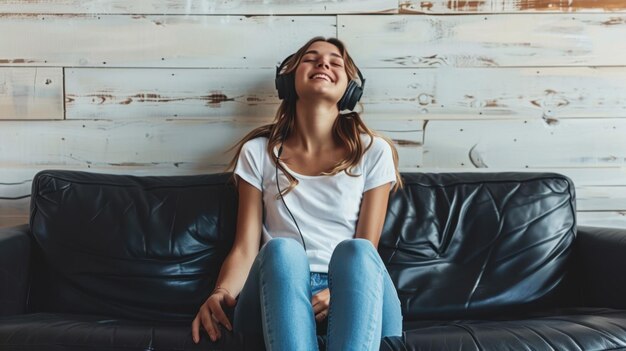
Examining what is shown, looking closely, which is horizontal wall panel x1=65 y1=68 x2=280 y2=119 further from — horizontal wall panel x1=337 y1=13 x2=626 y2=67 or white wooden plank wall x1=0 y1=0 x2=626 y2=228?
horizontal wall panel x1=337 y1=13 x2=626 y2=67

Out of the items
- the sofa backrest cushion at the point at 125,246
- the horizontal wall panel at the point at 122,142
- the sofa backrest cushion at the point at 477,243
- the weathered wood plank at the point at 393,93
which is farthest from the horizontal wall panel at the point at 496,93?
the sofa backrest cushion at the point at 125,246

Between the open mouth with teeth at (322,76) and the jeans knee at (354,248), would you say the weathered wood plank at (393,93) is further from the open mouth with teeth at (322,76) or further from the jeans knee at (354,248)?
the jeans knee at (354,248)

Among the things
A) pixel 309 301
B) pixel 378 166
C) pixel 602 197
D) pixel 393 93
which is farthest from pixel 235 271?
pixel 602 197

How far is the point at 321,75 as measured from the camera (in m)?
1.71

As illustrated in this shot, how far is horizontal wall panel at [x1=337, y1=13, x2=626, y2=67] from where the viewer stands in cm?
206

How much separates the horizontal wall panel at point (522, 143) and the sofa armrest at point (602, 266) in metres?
0.35

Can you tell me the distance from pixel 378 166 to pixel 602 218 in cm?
94

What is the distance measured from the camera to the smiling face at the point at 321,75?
5.61 feet

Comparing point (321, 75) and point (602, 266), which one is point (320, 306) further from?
point (602, 266)

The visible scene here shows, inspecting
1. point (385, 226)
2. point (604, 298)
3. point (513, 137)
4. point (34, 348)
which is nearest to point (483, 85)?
point (513, 137)

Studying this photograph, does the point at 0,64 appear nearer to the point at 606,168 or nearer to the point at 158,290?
the point at 158,290

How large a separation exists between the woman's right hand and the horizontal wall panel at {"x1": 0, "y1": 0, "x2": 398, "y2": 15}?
1008mm

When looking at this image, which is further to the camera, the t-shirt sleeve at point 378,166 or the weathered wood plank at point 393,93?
the weathered wood plank at point 393,93

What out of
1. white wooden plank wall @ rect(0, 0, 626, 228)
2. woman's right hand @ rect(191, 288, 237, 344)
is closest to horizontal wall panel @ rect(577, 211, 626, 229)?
white wooden plank wall @ rect(0, 0, 626, 228)
